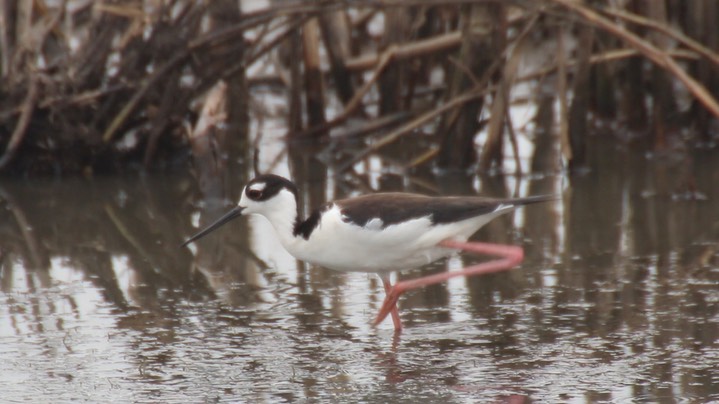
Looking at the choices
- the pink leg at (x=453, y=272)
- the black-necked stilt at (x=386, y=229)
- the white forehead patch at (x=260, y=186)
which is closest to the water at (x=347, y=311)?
the pink leg at (x=453, y=272)

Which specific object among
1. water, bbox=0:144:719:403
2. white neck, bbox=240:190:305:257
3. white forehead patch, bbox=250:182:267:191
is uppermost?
white forehead patch, bbox=250:182:267:191

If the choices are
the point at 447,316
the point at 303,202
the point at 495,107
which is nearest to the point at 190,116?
the point at 303,202

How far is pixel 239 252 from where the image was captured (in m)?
6.73

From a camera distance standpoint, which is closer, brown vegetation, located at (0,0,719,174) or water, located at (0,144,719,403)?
Result: water, located at (0,144,719,403)

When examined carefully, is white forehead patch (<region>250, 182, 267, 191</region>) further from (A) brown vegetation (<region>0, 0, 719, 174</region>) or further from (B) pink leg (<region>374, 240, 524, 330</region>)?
(A) brown vegetation (<region>0, 0, 719, 174</region>)

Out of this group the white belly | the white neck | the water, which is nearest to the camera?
the water

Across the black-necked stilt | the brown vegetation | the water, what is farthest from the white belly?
the brown vegetation

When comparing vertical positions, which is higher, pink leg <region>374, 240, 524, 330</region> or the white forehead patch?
the white forehead patch

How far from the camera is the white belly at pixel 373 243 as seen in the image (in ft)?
17.1

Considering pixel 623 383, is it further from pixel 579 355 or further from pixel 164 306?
pixel 164 306

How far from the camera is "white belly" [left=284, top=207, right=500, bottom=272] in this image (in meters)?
5.20

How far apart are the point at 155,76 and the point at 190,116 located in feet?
2.71

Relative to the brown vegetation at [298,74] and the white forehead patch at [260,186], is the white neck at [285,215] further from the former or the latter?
the brown vegetation at [298,74]

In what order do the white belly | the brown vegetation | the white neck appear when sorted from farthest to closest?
the brown vegetation
the white neck
the white belly
